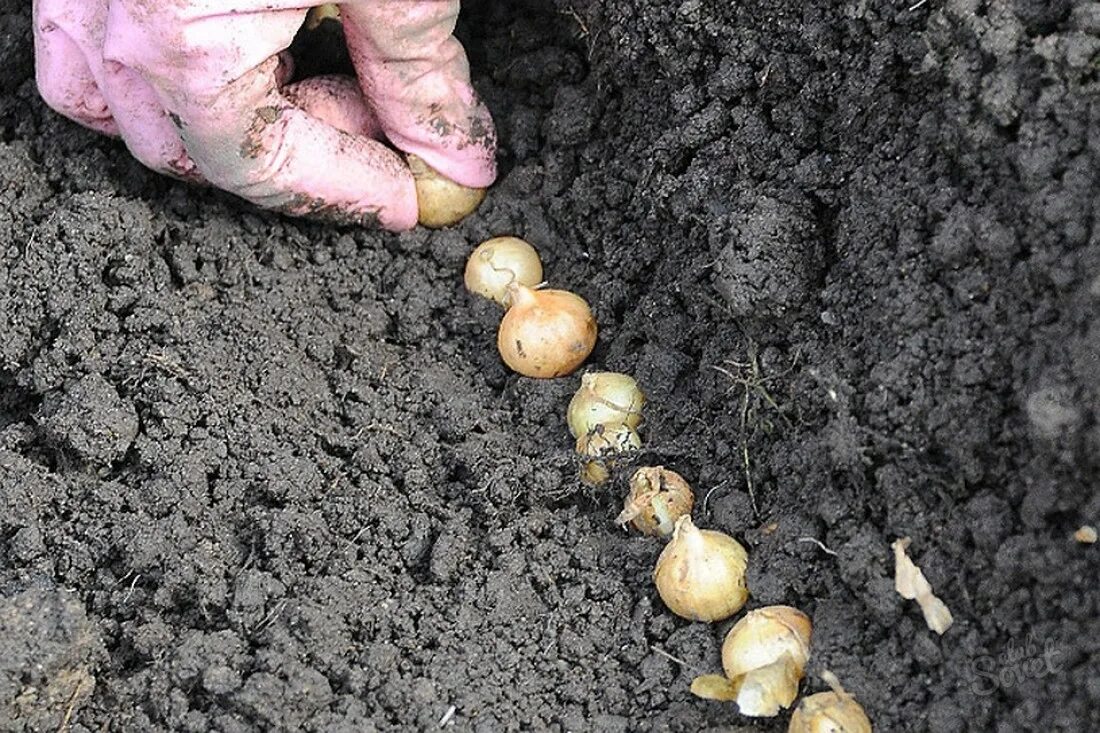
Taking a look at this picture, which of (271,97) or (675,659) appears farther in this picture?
(271,97)

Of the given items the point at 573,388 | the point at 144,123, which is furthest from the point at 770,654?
the point at 144,123

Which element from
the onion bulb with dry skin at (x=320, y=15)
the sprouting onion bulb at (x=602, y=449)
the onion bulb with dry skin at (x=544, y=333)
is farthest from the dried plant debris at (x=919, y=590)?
the onion bulb with dry skin at (x=320, y=15)

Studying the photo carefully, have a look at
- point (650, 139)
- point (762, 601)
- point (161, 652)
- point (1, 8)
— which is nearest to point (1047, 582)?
point (762, 601)

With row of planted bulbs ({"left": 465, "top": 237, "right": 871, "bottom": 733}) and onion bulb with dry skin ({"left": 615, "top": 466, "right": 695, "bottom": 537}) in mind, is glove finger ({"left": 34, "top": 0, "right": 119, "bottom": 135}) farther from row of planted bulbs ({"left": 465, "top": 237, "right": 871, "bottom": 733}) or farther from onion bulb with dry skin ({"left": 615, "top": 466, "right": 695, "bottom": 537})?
onion bulb with dry skin ({"left": 615, "top": 466, "right": 695, "bottom": 537})

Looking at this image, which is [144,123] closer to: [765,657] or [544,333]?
[544,333]

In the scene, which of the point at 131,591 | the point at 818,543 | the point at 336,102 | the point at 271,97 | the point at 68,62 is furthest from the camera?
the point at 336,102

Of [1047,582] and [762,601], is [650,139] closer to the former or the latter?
[762,601]

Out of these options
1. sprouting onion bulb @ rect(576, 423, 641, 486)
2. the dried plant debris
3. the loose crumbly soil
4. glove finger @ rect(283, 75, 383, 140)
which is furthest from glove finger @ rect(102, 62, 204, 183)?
the dried plant debris

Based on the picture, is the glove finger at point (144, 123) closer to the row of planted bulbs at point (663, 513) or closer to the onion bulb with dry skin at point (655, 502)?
the row of planted bulbs at point (663, 513)
